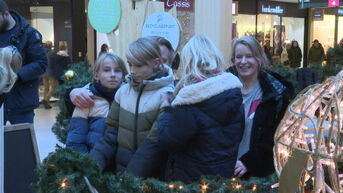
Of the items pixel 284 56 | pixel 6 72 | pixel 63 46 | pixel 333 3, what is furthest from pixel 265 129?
pixel 284 56

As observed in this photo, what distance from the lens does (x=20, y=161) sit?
3.22 metres

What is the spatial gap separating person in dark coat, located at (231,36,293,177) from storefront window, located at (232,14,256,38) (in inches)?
454

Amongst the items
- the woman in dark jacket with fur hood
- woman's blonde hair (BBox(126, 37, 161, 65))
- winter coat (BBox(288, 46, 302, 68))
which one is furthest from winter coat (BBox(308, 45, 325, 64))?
the woman in dark jacket with fur hood

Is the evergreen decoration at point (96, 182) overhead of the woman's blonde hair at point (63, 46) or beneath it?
beneath

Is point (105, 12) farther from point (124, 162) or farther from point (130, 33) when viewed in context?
point (124, 162)

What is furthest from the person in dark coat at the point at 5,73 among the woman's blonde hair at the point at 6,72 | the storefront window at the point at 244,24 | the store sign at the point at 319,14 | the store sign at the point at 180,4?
the store sign at the point at 319,14

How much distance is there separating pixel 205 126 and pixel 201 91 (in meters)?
0.16

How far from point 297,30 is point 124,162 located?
15072 mm

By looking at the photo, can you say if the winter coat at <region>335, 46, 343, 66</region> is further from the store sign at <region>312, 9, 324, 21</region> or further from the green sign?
the store sign at <region>312, 9, 324, 21</region>

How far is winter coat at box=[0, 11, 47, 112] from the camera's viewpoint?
3.32 metres

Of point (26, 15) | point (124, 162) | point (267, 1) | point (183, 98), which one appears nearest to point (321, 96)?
point (183, 98)

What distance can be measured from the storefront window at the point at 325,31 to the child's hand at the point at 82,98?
1543cm

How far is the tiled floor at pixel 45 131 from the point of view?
6.03m

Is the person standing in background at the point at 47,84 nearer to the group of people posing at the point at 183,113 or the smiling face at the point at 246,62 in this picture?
the group of people posing at the point at 183,113
